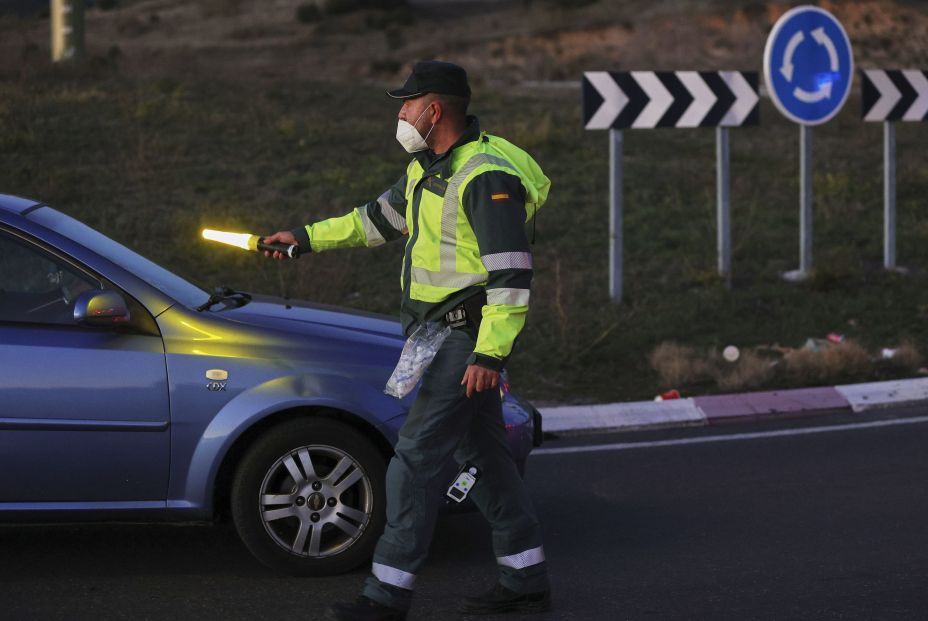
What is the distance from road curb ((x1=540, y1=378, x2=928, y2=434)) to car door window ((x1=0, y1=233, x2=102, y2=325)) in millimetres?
3750

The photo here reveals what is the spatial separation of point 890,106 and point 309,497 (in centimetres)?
903

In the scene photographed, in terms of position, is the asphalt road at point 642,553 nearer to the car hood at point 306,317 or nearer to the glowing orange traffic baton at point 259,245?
the car hood at point 306,317

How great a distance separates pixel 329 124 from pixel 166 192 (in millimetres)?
3464

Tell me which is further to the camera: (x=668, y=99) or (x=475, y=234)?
(x=668, y=99)

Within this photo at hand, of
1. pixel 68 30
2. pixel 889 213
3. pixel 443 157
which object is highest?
pixel 68 30

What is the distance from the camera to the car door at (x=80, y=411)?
18.4 feet

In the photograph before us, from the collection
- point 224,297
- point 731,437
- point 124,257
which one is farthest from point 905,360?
point 124,257

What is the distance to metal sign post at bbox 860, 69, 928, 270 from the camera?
43.3 feet

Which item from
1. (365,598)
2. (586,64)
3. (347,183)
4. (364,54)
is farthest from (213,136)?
(364,54)

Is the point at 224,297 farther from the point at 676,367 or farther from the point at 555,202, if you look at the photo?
the point at 555,202

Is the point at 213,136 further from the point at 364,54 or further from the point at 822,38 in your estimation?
the point at 364,54

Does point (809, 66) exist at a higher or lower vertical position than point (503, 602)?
higher

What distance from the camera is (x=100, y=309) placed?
5.61 metres

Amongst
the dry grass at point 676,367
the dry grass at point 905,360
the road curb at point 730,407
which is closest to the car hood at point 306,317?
the road curb at point 730,407
